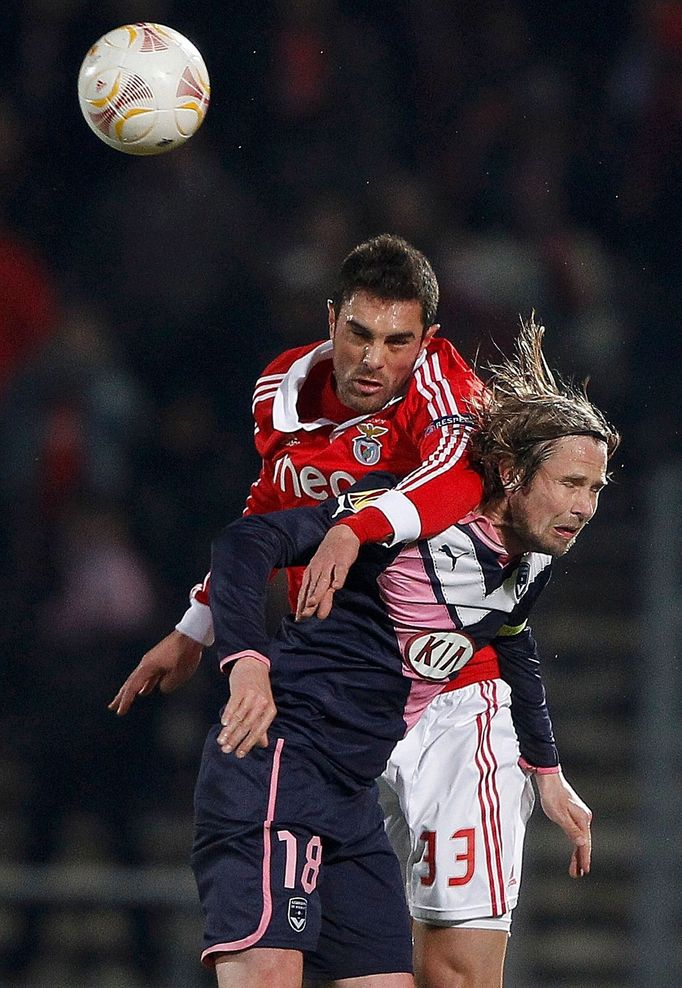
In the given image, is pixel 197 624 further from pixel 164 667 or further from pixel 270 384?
pixel 270 384

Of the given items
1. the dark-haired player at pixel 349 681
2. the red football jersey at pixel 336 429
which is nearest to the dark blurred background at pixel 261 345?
the red football jersey at pixel 336 429

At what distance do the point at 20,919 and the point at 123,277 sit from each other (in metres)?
2.23

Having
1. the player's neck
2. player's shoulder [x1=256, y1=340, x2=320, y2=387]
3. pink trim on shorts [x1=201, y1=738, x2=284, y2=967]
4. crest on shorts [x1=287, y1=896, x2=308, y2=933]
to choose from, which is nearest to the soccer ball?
player's shoulder [x1=256, y1=340, x2=320, y2=387]

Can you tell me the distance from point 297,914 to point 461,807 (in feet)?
1.59

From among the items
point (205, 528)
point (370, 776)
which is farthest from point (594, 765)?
point (370, 776)

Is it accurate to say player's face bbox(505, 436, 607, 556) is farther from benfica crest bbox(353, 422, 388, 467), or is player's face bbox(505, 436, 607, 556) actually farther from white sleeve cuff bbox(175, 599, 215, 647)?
white sleeve cuff bbox(175, 599, 215, 647)

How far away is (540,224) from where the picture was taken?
19.0 ft

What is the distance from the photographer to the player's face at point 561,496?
240 cm

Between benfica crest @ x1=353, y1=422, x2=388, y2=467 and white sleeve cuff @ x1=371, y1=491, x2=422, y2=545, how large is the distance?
0.39m

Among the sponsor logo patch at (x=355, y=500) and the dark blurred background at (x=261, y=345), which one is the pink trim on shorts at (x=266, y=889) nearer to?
the sponsor logo patch at (x=355, y=500)

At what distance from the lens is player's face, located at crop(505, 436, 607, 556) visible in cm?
240

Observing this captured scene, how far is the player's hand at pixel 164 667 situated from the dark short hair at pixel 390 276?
24.8 inches

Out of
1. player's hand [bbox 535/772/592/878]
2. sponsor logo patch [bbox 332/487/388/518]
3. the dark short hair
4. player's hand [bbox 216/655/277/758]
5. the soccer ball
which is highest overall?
the soccer ball

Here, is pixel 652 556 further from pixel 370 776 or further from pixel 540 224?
pixel 370 776
